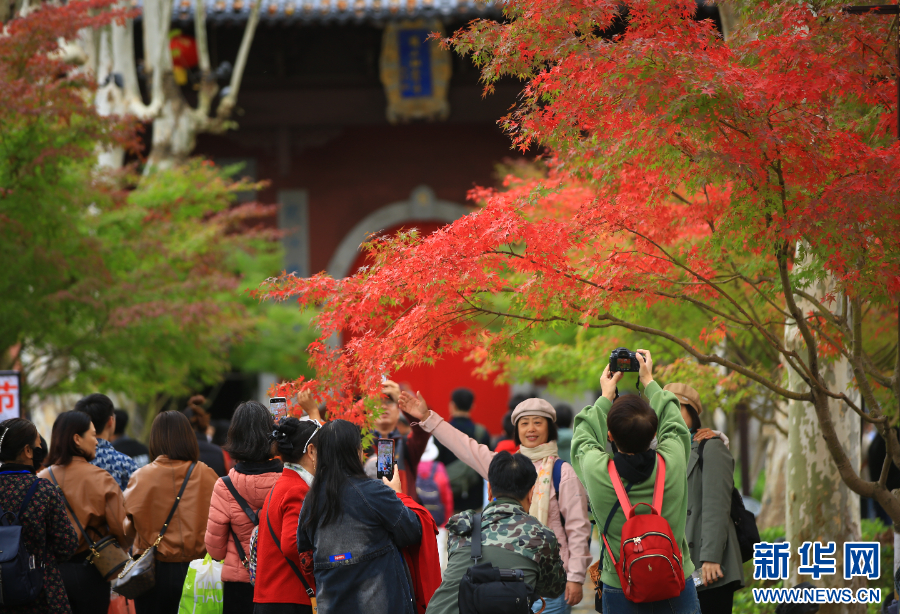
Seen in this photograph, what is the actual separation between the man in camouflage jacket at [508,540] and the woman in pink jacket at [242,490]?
1157 millimetres

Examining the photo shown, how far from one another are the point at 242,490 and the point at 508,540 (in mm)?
1458

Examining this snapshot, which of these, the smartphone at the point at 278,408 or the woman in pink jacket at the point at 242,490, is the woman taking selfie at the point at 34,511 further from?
the smartphone at the point at 278,408

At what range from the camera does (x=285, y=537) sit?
366cm

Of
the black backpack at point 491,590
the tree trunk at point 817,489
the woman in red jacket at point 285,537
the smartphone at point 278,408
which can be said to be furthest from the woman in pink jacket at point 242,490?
the tree trunk at point 817,489

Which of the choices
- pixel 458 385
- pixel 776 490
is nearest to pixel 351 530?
pixel 776 490

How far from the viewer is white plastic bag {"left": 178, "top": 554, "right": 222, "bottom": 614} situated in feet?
13.8

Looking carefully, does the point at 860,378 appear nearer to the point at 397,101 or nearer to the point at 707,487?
the point at 707,487

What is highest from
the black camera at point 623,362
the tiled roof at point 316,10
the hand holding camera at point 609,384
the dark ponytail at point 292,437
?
the tiled roof at point 316,10

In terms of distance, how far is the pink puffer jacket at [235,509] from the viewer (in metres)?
4.03

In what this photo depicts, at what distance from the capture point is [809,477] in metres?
5.90

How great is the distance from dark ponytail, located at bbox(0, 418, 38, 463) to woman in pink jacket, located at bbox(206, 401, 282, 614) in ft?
2.94

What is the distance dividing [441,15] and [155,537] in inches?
390

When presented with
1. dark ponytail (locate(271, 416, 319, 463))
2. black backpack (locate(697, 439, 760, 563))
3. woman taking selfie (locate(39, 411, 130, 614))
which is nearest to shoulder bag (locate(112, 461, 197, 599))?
woman taking selfie (locate(39, 411, 130, 614))

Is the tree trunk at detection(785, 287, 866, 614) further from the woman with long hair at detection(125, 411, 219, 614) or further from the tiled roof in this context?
the tiled roof
